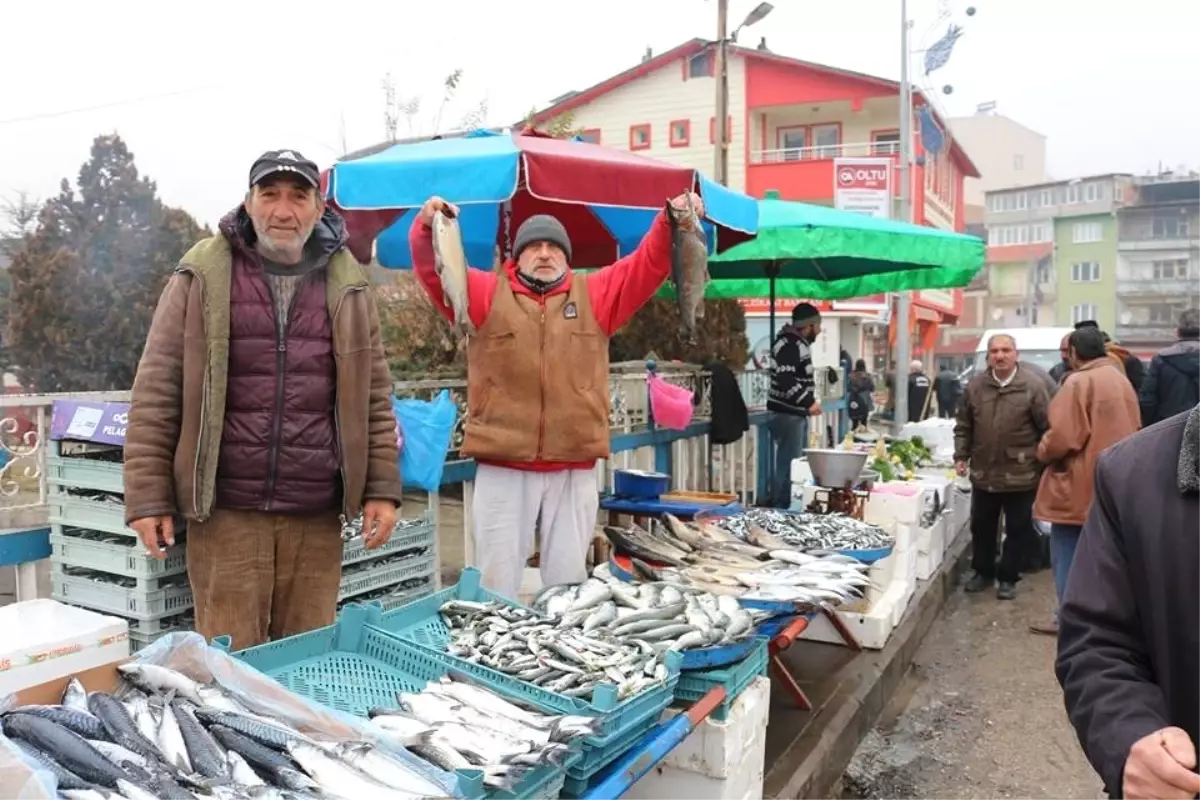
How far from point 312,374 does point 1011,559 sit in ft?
23.1

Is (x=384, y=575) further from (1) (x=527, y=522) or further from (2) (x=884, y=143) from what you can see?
(2) (x=884, y=143)

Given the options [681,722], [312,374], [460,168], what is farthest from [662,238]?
[681,722]

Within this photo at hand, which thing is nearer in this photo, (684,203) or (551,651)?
(551,651)

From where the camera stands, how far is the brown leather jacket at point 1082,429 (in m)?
6.32

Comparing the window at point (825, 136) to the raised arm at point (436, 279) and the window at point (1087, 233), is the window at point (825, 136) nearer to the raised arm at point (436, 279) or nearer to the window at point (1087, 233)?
the raised arm at point (436, 279)

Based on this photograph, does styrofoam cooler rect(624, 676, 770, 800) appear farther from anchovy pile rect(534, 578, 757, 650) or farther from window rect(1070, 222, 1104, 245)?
window rect(1070, 222, 1104, 245)

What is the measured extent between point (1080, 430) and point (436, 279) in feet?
15.2

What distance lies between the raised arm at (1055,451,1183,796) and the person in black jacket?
23.3 ft

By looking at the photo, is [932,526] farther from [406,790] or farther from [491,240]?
[406,790]

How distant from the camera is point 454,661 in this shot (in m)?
2.82

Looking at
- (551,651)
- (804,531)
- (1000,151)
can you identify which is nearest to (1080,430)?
(804,531)

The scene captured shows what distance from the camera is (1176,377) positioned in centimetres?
755

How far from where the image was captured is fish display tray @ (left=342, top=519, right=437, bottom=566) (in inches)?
165

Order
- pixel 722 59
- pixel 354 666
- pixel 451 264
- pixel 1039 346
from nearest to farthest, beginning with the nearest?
pixel 354 666, pixel 451 264, pixel 1039 346, pixel 722 59
